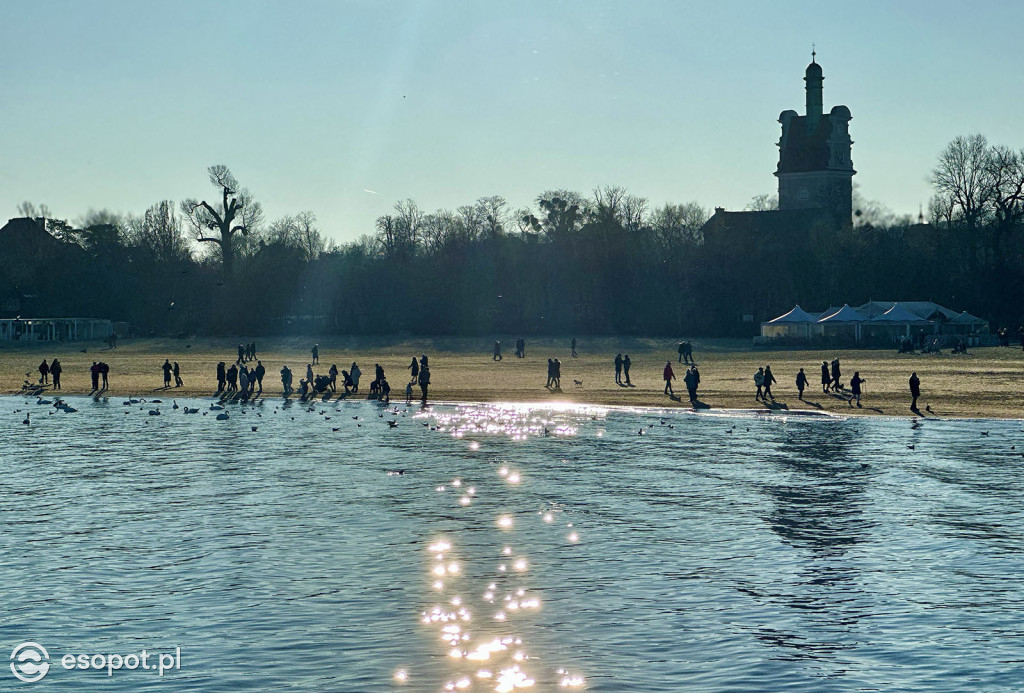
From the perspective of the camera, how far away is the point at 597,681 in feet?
49.0

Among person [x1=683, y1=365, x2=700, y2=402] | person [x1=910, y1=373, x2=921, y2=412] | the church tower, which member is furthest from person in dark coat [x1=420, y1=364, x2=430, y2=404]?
the church tower

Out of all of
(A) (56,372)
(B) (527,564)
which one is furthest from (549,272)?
(B) (527,564)

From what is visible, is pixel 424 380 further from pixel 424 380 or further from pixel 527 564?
pixel 527 564

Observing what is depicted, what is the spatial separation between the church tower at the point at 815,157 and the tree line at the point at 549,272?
28.8ft

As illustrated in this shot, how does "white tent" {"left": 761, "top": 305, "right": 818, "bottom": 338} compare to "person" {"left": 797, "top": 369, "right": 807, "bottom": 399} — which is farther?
"white tent" {"left": 761, "top": 305, "right": 818, "bottom": 338}

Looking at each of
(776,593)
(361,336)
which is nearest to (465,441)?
(776,593)

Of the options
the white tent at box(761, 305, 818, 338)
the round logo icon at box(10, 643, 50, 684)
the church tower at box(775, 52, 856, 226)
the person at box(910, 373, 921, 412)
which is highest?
the church tower at box(775, 52, 856, 226)

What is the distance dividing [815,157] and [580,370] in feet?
264

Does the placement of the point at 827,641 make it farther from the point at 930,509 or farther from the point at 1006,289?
the point at 1006,289

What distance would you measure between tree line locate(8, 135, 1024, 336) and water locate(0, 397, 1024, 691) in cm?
6928

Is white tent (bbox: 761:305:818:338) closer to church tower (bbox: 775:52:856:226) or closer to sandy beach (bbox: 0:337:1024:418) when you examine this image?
sandy beach (bbox: 0:337:1024:418)

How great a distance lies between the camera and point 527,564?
20.9 metres

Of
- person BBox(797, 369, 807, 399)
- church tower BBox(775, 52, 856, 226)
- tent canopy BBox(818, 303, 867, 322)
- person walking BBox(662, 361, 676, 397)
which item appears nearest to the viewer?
person BBox(797, 369, 807, 399)

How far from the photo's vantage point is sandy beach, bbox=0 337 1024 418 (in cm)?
4922
